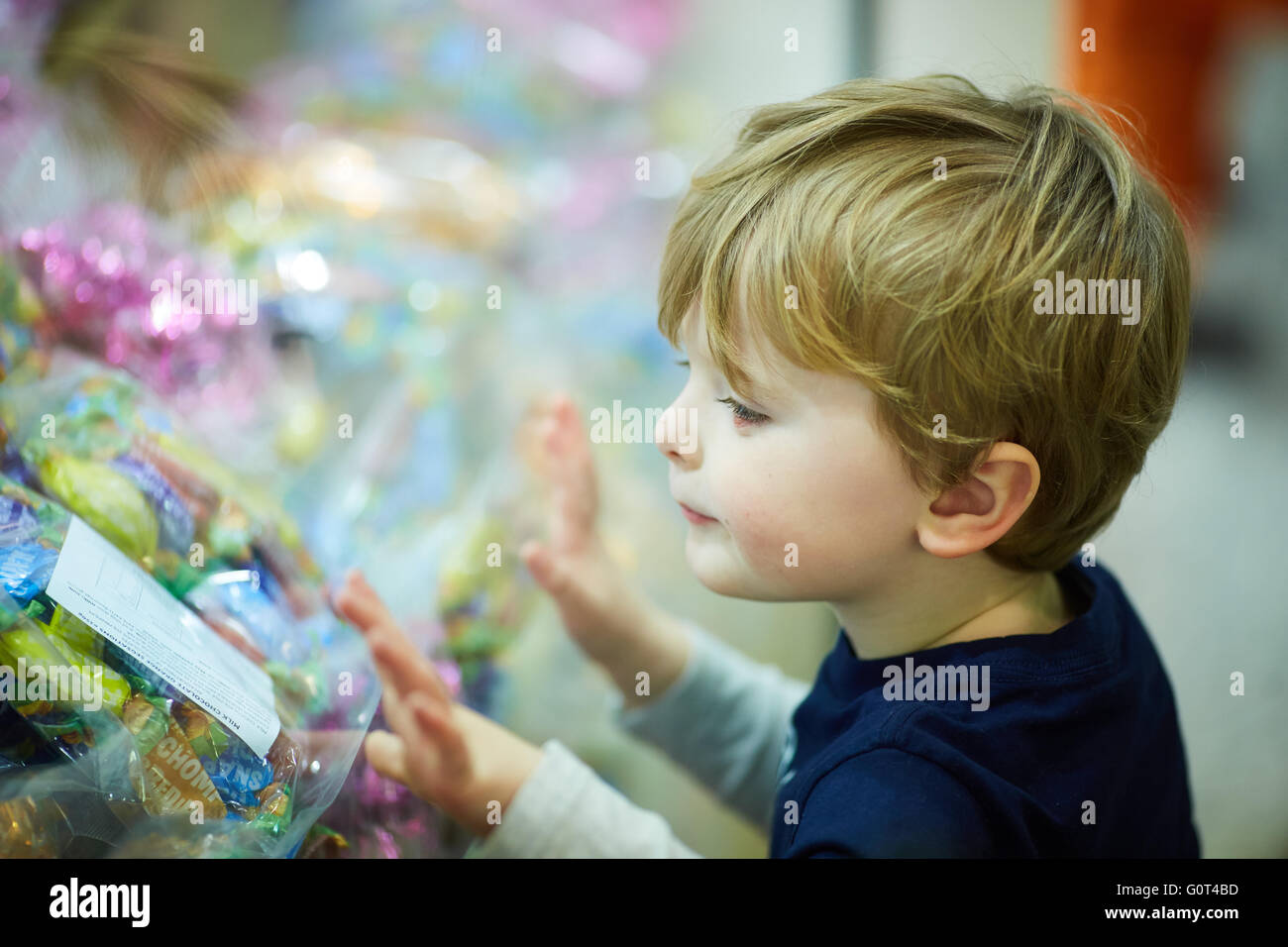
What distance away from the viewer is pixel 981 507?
55 cm

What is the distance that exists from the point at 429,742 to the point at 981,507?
34 centimetres

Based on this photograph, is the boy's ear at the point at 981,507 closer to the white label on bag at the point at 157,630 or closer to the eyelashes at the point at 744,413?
the eyelashes at the point at 744,413

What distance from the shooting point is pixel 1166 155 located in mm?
1108

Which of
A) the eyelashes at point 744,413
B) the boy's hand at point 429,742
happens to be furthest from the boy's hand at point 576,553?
the eyelashes at point 744,413

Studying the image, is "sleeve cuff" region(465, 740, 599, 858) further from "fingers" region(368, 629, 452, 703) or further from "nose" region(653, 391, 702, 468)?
"nose" region(653, 391, 702, 468)

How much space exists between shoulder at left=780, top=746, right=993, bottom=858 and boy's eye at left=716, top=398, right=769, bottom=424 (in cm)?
18

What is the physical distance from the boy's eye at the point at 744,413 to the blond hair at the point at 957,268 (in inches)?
0.4

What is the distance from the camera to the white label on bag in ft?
1.64

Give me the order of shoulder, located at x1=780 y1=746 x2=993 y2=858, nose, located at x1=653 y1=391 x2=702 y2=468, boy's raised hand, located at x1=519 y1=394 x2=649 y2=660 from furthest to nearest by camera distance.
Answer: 1. boy's raised hand, located at x1=519 y1=394 x2=649 y2=660
2. nose, located at x1=653 y1=391 x2=702 y2=468
3. shoulder, located at x1=780 y1=746 x2=993 y2=858

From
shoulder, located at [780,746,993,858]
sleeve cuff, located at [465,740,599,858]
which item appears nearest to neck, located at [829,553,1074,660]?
shoulder, located at [780,746,993,858]

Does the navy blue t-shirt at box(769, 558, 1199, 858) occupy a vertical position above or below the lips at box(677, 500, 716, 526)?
below

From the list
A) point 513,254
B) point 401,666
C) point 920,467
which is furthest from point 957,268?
point 513,254

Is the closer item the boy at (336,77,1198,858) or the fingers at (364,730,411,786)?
the boy at (336,77,1198,858)
